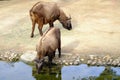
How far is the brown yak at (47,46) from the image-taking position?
10314 mm

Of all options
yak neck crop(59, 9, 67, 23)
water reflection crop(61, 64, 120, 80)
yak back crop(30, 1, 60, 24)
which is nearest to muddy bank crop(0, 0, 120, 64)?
yak neck crop(59, 9, 67, 23)

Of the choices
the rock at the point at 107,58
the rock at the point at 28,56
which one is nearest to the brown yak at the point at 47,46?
the rock at the point at 28,56

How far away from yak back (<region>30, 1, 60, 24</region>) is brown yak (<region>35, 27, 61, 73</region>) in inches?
77.6

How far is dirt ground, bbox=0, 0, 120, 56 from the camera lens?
12320 mm

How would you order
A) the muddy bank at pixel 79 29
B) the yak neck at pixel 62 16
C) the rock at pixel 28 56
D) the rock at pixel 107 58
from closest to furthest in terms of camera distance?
the rock at pixel 107 58
the rock at pixel 28 56
the muddy bank at pixel 79 29
the yak neck at pixel 62 16

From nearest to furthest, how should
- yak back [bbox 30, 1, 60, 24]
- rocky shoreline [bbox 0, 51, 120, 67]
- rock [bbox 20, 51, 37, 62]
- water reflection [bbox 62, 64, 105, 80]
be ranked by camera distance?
water reflection [bbox 62, 64, 105, 80] → rocky shoreline [bbox 0, 51, 120, 67] → rock [bbox 20, 51, 37, 62] → yak back [bbox 30, 1, 60, 24]

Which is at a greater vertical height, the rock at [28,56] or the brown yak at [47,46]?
the brown yak at [47,46]

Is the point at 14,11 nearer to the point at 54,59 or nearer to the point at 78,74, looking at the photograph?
the point at 54,59

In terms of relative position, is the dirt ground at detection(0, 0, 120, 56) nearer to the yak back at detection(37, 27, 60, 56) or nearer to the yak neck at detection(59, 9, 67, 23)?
the yak neck at detection(59, 9, 67, 23)

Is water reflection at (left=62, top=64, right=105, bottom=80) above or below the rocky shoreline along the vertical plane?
below

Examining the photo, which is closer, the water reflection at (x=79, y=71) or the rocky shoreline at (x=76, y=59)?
the water reflection at (x=79, y=71)

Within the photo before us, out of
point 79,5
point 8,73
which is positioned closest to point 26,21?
point 79,5

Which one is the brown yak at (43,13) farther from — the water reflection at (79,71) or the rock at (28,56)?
the water reflection at (79,71)

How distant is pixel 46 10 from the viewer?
12.9 metres
